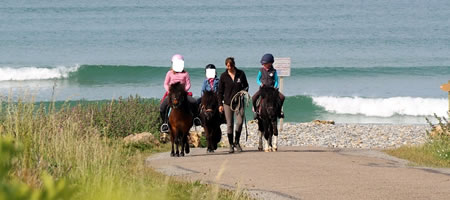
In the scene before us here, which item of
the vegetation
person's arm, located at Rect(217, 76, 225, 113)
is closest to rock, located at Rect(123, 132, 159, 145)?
person's arm, located at Rect(217, 76, 225, 113)

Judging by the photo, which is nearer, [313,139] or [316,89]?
[313,139]

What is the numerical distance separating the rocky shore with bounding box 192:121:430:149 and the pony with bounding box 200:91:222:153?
12.6 ft

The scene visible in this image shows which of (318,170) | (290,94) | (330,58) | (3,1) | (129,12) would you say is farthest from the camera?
(3,1)

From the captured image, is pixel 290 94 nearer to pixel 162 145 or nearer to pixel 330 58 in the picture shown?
pixel 330 58

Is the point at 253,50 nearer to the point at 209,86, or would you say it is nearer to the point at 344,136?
the point at 344,136

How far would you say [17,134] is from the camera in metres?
10.9

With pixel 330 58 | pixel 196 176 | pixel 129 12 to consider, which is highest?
pixel 129 12

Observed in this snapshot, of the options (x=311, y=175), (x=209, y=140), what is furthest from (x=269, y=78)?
(x=311, y=175)

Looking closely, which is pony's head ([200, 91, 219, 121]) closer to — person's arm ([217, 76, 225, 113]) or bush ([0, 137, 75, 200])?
person's arm ([217, 76, 225, 113])

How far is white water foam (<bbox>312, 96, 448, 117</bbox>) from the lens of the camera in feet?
143

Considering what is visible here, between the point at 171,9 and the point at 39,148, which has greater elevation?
the point at 171,9

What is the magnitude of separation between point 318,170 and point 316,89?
36.2 m

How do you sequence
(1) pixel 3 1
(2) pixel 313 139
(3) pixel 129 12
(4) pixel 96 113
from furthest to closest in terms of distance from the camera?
(1) pixel 3 1
(3) pixel 129 12
(2) pixel 313 139
(4) pixel 96 113

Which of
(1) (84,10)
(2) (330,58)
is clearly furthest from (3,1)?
(2) (330,58)
